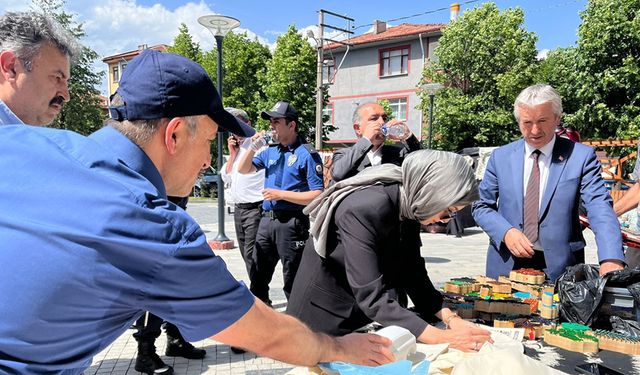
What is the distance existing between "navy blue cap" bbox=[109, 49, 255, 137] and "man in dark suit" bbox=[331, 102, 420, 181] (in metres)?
2.79

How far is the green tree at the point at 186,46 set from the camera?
28.2 meters

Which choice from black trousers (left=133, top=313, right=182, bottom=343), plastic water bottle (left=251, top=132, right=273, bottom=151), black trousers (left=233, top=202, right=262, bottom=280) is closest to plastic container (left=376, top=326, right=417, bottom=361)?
black trousers (left=133, top=313, right=182, bottom=343)

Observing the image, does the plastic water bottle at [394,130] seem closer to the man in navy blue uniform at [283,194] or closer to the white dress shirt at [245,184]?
the man in navy blue uniform at [283,194]

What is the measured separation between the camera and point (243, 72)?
2516cm

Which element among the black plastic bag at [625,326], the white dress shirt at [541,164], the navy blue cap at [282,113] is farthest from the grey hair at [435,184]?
the navy blue cap at [282,113]

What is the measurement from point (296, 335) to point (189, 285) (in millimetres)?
311

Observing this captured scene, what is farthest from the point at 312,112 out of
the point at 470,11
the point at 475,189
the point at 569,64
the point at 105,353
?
the point at 475,189

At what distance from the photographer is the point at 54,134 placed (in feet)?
2.80

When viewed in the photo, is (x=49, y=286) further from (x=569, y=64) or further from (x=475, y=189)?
(x=569, y=64)

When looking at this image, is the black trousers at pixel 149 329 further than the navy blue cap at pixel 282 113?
No

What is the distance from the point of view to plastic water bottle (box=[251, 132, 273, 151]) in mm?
4004

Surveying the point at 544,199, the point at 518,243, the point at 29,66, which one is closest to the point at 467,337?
the point at 518,243

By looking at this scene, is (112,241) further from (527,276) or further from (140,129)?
(527,276)

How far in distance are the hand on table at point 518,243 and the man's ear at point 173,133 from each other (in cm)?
181
